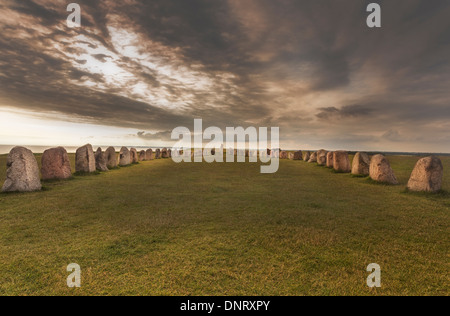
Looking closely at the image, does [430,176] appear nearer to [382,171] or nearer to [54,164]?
[382,171]

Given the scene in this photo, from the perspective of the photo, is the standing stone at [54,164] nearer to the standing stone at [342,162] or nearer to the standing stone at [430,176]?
the standing stone at [430,176]

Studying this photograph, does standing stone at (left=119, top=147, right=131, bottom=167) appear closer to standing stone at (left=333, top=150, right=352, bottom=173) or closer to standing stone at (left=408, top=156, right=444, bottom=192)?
standing stone at (left=333, top=150, right=352, bottom=173)

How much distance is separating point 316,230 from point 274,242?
4.47 ft

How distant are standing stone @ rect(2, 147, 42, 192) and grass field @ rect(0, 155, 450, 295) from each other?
1.59 metres

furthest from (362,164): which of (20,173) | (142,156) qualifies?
(142,156)

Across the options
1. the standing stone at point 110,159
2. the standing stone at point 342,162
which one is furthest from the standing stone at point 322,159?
the standing stone at point 110,159

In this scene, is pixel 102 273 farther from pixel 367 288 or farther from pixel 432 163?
pixel 432 163

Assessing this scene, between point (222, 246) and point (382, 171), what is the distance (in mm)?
11759

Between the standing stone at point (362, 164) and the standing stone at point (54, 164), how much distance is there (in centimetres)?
1824

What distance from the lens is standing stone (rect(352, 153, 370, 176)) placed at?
1500 centimetres

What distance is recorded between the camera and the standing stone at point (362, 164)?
49.2 ft

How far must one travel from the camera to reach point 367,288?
3.04 m
